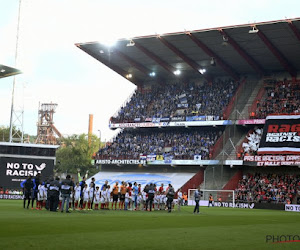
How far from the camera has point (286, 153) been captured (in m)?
51.7

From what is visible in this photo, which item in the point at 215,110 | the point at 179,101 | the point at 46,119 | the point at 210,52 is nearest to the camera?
the point at 210,52

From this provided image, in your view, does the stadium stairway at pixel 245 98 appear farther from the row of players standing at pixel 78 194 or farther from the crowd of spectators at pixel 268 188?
the row of players standing at pixel 78 194

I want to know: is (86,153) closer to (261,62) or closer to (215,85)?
(215,85)

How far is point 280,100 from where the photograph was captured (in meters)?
56.0

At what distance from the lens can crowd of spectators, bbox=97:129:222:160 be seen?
5819 centimetres

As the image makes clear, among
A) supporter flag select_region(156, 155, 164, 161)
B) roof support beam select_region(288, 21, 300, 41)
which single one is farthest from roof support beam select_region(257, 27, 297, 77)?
supporter flag select_region(156, 155, 164, 161)

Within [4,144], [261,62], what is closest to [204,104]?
[261,62]

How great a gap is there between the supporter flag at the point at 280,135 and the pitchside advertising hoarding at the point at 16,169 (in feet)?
73.4

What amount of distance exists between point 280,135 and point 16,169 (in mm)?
26464

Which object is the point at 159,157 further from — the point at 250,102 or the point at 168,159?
Answer: the point at 250,102

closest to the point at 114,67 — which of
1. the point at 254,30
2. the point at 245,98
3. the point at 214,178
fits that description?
the point at 245,98

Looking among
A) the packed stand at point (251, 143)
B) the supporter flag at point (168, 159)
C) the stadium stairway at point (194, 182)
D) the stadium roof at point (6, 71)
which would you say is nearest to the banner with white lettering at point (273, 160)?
the packed stand at point (251, 143)

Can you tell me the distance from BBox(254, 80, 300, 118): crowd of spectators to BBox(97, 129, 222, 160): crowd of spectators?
588 cm

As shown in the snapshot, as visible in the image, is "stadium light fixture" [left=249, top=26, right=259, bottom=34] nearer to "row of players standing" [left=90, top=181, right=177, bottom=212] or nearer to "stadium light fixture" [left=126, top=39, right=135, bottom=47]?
"stadium light fixture" [left=126, top=39, right=135, bottom=47]
